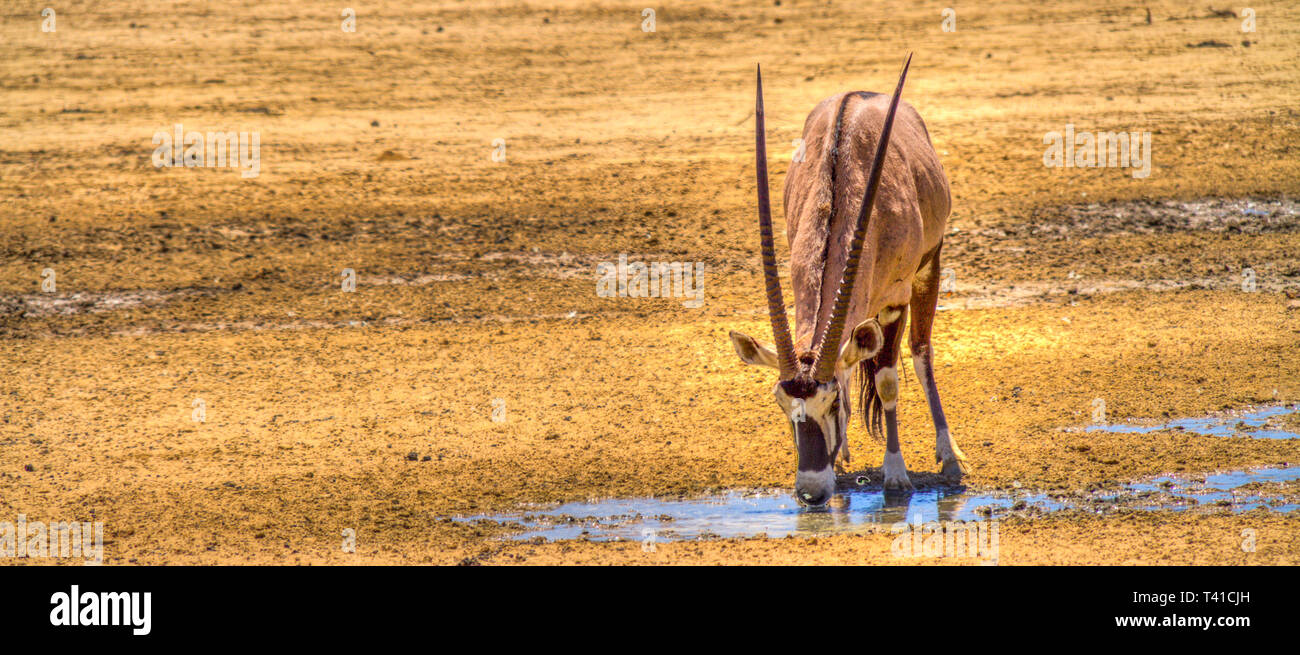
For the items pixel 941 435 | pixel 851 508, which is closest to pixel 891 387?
pixel 941 435

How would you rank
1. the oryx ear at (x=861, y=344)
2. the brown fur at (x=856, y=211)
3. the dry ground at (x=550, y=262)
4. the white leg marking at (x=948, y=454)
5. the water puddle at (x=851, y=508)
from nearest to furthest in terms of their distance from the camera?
1. the oryx ear at (x=861, y=344)
2. the brown fur at (x=856, y=211)
3. the water puddle at (x=851, y=508)
4. the white leg marking at (x=948, y=454)
5. the dry ground at (x=550, y=262)

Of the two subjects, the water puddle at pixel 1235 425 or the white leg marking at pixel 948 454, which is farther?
the water puddle at pixel 1235 425

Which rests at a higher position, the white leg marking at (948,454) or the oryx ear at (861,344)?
the oryx ear at (861,344)

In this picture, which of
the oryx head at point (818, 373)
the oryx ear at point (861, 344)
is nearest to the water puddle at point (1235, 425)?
the oryx ear at point (861, 344)

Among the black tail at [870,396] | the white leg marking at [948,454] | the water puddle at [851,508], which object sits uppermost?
the black tail at [870,396]

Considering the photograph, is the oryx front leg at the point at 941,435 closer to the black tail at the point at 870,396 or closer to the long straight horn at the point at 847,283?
the black tail at the point at 870,396

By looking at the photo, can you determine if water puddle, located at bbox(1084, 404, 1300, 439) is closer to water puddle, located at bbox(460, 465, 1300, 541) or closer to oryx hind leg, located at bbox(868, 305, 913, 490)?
water puddle, located at bbox(460, 465, 1300, 541)

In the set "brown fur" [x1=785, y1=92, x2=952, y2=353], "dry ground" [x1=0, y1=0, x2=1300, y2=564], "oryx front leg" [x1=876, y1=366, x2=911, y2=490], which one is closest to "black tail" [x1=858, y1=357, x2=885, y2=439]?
"oryx front leg" [x1=876, y1=366, x2=911, y2=490]

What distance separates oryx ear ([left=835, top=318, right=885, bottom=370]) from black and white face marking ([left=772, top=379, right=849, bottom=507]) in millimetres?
169

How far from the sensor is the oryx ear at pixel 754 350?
24.4 ft

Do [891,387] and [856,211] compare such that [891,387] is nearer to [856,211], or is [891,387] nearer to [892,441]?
[892,441]

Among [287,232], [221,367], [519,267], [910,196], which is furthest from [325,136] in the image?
[910,196]

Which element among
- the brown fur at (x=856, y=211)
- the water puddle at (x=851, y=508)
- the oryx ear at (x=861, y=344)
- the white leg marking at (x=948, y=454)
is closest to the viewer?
the oryx ear at (x=861, y=344)

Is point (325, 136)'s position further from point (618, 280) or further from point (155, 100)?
point (618, 280)
